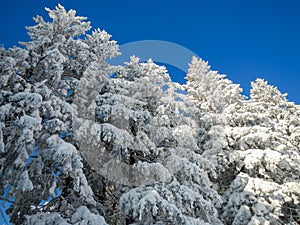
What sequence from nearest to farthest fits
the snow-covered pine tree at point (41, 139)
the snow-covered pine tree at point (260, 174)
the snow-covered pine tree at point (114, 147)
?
the snow-covered pine tree at point (41, 139)
the snow-covered pine tree at point (114, 147)
the snow-covered pine tree at point (260, 174)

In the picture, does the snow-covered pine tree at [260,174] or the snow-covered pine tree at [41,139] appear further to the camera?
the snow-covered pine tree at [260,174]

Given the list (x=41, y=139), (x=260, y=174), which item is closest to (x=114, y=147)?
(x=41, y=139)

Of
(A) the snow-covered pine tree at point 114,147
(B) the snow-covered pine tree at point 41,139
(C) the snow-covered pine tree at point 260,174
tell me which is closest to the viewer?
(B) the snow-covered pine tree at point 41,139

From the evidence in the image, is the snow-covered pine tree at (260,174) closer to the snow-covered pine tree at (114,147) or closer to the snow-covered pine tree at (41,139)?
the snow-covered pine tree at (114,147)

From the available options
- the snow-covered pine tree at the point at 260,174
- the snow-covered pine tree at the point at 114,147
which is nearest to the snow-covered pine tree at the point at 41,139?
the snow-covered pine tree at the point at 114,147

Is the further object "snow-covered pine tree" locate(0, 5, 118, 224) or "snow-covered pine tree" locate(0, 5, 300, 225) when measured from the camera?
"snow-covered pine tree" locate(0, 5, 300, 225)

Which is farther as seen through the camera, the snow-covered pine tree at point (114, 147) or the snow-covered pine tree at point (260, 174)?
the snow-covered pine tree at point (260, 174)

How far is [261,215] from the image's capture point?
9617 millimetres

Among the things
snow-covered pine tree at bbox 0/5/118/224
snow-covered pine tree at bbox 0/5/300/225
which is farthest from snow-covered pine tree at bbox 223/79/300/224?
snow-covered pine tree at bbox 0/5/118/224

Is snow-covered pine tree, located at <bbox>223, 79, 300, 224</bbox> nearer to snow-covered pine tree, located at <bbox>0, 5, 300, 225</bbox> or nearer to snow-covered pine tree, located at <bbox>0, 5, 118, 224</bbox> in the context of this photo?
snow-covered pine tree, located at <bbox>0, 5, 300, 225</bbox>

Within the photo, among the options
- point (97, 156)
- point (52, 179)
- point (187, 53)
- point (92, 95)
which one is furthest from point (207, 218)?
point (187, 53)

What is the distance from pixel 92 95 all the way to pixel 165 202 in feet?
14.1

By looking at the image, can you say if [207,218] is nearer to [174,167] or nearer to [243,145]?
[174,167]

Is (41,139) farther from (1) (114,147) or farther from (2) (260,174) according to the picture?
(2) (260,174)
